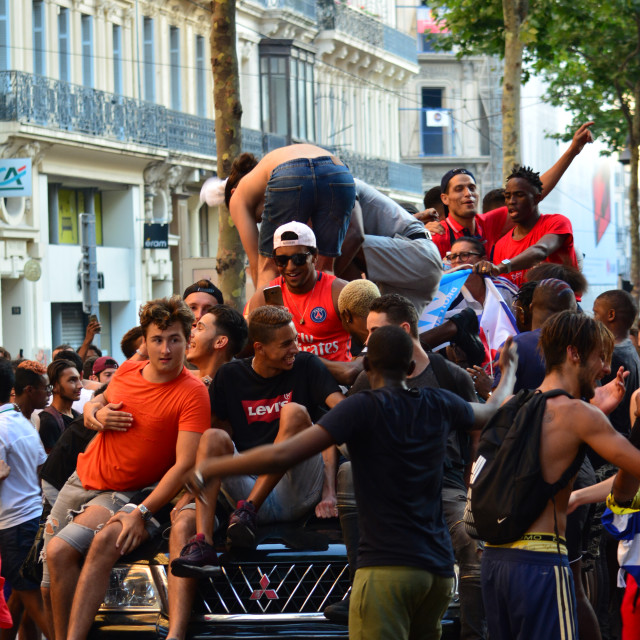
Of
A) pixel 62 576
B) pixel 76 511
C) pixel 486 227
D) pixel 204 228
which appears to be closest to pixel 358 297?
pixel 76 511

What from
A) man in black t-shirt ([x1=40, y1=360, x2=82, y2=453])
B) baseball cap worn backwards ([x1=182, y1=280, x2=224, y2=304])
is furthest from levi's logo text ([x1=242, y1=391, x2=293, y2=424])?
man in black t-shirt ([x1=40, y1=360, x2=82, y2=453])

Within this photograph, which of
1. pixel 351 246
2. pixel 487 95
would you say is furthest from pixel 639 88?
pixel 351 246

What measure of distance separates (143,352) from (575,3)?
1956 centimetres

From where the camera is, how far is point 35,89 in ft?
90.9

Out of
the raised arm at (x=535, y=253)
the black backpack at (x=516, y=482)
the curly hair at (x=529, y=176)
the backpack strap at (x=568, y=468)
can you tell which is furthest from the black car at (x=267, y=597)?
the curly hair at (x=529, y=176)

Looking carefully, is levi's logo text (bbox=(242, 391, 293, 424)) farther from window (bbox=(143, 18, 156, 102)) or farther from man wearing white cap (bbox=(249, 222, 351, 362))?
window (bbox=(143, 18, 156, 102))

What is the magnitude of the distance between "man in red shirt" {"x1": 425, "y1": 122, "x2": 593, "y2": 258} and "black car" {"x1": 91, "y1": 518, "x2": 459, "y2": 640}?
3.78 metres

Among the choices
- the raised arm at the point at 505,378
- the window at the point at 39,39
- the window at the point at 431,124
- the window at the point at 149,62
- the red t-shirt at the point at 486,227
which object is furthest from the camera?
the window at the point at 431,124

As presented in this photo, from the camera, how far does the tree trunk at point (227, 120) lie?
1488 centimetres

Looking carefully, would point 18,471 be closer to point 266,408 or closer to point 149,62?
point 266,408

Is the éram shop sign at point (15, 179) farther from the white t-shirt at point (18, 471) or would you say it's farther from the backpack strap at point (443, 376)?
the backpack strap at point (443, 376)

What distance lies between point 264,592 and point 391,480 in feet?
4.24

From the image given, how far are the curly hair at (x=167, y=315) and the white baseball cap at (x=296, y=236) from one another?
630 mm

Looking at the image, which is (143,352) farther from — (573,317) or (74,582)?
(573,317)
